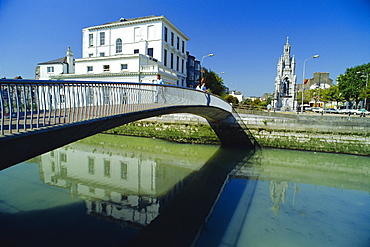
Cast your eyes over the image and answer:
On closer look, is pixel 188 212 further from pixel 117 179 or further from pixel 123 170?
pixel 123 170

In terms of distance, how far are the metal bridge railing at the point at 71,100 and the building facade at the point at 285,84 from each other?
2061cm

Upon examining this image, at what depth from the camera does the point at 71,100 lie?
14.4 ft

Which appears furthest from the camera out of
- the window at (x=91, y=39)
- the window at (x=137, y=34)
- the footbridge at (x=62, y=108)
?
the window at (x=91, y=39)

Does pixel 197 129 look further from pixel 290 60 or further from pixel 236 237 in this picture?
pixel 290 60

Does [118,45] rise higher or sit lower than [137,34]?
lower

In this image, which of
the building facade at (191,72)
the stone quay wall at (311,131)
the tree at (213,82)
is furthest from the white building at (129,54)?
the stone quay wall at (311,131)

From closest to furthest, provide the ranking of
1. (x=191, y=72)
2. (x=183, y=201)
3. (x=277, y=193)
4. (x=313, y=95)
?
(x=183, y=201) < (x=277, y=193) < (x=191, y=72) < (x=313, y=95)

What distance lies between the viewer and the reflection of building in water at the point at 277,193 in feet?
22.0

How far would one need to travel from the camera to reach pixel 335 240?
16.4 ft

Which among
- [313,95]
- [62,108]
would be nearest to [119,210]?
[62,108]

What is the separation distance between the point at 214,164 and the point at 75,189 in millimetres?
6686

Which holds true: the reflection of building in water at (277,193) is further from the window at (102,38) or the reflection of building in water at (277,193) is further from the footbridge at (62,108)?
the window at (102,38)

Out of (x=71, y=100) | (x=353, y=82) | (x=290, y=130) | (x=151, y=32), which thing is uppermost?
(x=151, y=32)

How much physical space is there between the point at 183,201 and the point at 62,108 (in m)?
4.61
